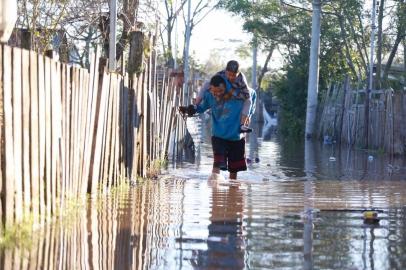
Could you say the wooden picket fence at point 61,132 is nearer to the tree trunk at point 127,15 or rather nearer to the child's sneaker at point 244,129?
the child's sneaker at point 244,129

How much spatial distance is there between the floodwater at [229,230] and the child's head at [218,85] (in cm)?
121

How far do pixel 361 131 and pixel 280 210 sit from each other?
57.7 ft

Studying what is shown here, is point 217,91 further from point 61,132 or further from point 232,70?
point 61,132

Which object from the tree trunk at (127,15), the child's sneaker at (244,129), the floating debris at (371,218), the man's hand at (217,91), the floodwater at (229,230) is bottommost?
the floodwater at (229,230)

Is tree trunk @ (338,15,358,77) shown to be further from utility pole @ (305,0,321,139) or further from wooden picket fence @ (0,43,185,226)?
wooden picket fence @ (0,43,185,226)

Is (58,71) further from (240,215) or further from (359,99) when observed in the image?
(359,99)

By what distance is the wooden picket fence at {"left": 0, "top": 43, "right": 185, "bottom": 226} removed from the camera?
6660 mm

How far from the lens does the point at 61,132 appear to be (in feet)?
26.4

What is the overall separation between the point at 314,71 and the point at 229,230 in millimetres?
27264

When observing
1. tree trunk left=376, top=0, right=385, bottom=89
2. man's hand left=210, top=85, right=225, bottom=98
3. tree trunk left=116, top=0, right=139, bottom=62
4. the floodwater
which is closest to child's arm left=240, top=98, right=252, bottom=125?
man's hand left=210, top=85, right=225, bottom=98

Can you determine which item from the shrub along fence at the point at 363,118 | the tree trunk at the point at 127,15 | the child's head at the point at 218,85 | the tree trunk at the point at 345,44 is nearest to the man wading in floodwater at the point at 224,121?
the child's head at the point at 218,85

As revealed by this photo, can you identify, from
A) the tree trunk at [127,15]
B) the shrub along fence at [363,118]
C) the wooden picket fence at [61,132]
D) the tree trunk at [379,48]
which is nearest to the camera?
the wooden picket fence at [61,132]

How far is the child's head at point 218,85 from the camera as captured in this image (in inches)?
474

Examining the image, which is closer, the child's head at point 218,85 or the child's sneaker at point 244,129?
the child's head at point 218,85
